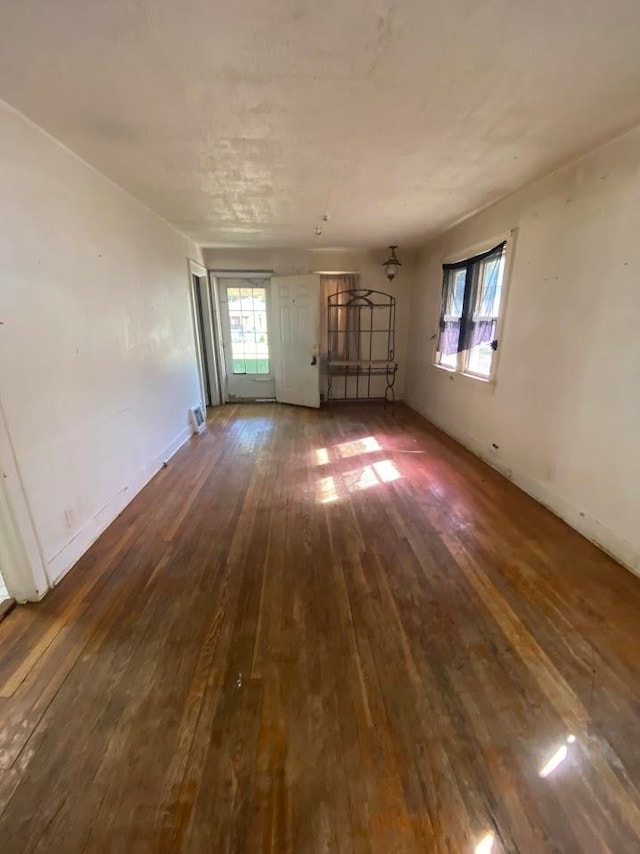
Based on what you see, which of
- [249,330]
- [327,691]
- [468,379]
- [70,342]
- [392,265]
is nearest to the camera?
[327,691]

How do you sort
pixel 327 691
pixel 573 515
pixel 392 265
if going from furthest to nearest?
1. pixel 392 265
2. pixel 573 515
3. pixel 327 691

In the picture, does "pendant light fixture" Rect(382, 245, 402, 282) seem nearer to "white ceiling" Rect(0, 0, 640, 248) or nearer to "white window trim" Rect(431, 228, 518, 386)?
"white window trim" Rect(431, 228, 518, 386)

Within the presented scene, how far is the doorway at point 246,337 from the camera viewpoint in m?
5.77

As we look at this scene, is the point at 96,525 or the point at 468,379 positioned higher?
the point at 468,379

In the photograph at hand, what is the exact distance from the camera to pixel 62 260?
2.11m

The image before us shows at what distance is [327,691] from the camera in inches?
55.7

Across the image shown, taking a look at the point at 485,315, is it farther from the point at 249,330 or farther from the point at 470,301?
the point at 249,330

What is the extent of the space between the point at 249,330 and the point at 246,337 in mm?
122

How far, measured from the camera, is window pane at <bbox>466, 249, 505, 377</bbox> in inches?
136

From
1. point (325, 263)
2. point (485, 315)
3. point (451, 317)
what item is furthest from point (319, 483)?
point (325, 263)

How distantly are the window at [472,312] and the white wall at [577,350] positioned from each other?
0.26m

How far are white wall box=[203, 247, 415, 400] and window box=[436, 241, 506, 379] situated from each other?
4.26ft

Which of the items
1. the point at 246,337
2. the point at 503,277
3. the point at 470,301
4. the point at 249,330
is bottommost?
the point at 246,337

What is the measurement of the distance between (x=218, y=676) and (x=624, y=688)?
160 centimetres
